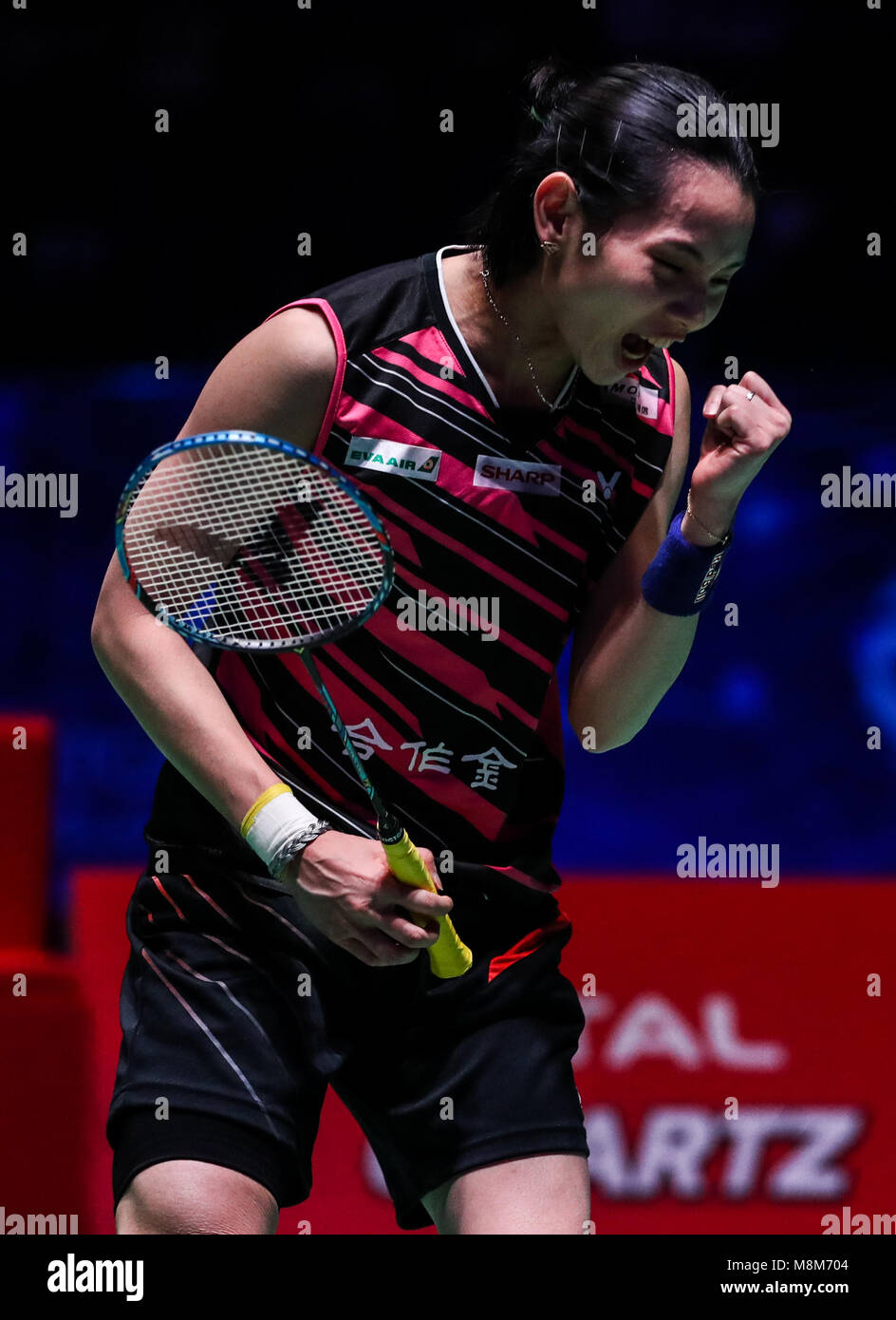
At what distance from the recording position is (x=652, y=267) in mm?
1978

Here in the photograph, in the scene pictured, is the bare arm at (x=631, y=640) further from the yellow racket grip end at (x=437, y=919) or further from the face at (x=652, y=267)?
the yellow racket grip end at (x=437, y=919)

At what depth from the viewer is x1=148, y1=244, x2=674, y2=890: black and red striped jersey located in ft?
6.79

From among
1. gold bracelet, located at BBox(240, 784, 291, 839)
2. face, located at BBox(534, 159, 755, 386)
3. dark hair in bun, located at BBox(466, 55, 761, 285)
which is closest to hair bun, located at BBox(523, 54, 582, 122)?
dark hair in bun, located at BBox(466, 55, 761, 285)

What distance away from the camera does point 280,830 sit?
1.90 m

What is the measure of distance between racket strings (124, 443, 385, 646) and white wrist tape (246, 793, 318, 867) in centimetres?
17

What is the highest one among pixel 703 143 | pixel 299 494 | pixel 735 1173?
pixel 703 143

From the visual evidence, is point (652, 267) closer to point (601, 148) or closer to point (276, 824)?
point (601, 148)

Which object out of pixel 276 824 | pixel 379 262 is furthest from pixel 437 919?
pixel 379 262

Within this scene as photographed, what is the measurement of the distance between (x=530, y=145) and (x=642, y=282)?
0.29m

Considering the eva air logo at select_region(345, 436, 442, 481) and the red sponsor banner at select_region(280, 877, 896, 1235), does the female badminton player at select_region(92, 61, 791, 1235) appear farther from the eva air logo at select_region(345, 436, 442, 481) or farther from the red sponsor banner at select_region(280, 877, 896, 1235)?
the red sponsor banner at select_region(280, 877, 896, 1235)

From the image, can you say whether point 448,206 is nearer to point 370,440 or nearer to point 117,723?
point 117,723

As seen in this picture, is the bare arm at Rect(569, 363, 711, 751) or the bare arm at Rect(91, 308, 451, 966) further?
the bare arm at Rect(569, 363, 711, 751)
